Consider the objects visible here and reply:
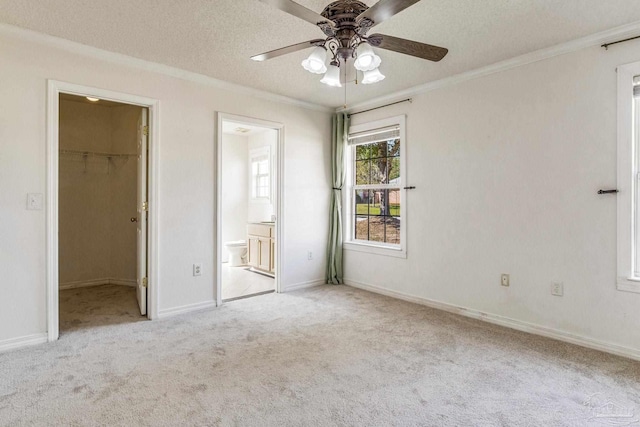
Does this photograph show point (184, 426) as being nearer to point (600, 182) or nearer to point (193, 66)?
point (193, 66)

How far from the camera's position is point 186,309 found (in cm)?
Result: 355

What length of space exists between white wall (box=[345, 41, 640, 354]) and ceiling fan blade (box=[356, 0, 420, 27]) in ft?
6.51

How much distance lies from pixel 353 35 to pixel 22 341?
3.24 metres

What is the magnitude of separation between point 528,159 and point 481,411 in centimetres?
216

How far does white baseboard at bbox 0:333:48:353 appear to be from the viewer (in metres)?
2.61

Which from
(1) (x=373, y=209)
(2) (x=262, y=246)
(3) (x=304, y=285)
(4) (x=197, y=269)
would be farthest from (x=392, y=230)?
(4) (x=197, y=269)

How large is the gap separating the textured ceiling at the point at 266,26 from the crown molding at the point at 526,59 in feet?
0.22

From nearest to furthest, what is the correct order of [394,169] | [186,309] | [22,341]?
[22,341] < [186,309] < [394,169]

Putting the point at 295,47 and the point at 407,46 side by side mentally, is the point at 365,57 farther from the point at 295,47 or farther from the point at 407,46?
the point at 295,47

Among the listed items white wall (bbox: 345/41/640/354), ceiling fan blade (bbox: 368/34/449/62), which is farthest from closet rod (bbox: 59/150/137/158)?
ceiling fan blade (bbox: 368/34/449/62)

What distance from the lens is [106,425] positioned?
1.75 meters

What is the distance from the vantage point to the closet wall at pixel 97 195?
4.58 m

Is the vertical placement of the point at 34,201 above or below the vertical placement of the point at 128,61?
below

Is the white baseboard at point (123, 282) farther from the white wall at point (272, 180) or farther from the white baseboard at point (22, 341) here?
the white wall at point (272, 180)
